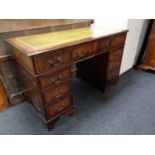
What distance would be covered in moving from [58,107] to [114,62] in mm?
945

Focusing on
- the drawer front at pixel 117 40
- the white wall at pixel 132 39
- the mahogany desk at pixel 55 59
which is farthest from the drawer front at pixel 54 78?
the white wall at pixel 132 39

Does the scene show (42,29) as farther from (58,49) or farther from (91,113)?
(91,113)

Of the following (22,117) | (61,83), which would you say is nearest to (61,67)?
(61,83)

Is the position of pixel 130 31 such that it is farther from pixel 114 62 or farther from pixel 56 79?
pixel 56 79

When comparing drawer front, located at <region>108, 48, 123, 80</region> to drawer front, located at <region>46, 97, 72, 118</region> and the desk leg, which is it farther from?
the desk leg

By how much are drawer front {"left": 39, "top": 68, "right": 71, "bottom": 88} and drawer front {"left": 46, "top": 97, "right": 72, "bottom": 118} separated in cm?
25

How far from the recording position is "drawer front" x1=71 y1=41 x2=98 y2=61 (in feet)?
3.96

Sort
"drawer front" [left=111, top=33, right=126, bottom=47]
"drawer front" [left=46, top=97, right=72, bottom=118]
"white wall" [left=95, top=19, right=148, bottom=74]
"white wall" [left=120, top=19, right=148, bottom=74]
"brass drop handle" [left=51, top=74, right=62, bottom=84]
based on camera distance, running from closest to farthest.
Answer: "brass drop handle" [left=51, top=74, right=62, bottom=84] → "drawer front" [left=46, top=97, right=72, bottom=118] → "drawer front" [left=111, top=33, right=126, bottom=47] → "white wall" [left=95, top=19, right=148, bottom=74] → "white wall" [left=120, top=19, right=148, bottom=74]

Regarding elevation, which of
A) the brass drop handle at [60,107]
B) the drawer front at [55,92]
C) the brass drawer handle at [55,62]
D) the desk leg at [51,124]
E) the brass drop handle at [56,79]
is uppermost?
the brass drawer handle at [55,62]

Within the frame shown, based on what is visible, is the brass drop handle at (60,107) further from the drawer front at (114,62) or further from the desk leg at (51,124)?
the drawer front at (114,62)

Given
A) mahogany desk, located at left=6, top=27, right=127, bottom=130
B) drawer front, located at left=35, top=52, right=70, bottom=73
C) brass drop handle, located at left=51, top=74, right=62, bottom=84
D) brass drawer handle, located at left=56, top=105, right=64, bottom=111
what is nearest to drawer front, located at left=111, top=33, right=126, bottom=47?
mahogany desk, located at left=6, top=27, right=127, bottom=130

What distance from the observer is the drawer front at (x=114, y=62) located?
1680mm

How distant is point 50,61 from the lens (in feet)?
3.49

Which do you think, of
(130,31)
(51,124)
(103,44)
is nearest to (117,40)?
(103,44)
